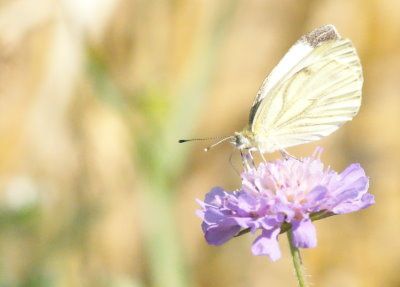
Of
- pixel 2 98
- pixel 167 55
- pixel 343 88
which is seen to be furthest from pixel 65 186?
pixel 343 88

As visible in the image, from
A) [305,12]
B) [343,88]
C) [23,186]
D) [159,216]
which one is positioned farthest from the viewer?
[305,12]

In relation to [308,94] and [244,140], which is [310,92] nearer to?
[308,94]

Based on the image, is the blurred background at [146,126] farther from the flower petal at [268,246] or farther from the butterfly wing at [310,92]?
the flower petal at [268,246]

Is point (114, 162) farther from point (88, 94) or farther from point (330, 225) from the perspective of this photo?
point (330, 225)

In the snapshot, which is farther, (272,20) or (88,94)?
(272,20)

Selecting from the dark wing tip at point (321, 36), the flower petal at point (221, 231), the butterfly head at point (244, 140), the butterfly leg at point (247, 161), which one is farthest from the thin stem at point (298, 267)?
the dark wing tip at point (321, 36)

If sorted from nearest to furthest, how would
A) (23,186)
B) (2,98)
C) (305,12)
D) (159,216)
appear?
1. (159,216)
2. (23,186)
3. (2,98)
4. (305,12)

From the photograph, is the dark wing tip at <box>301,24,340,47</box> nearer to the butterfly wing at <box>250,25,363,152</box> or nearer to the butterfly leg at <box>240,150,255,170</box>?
the butterfly wing at <box>250,25,363,152</box>
